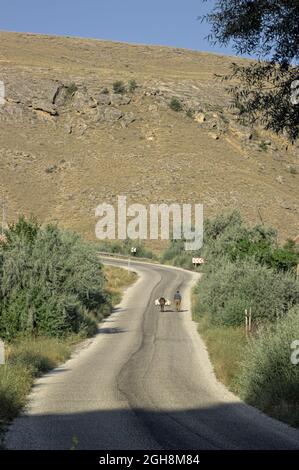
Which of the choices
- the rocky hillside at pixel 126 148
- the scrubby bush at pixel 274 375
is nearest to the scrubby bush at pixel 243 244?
the rocky hillside at pixel 126 148

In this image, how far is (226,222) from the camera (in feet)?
228

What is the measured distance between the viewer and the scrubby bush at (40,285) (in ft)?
97.1

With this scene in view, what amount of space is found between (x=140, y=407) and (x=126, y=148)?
84.0 metres

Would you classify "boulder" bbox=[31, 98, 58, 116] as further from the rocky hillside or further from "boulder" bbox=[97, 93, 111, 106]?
"boulder" bbox=[97, 93, 111, 106]

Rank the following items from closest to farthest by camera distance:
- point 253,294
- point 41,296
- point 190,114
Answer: point 41,296
point 253,294
point 190,114

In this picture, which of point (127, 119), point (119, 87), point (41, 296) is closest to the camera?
point (41, 296)

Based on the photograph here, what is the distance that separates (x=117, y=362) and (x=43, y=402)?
884 cm

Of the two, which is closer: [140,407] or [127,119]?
[140,407]

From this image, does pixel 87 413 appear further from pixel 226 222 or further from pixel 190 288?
pixel 226 222

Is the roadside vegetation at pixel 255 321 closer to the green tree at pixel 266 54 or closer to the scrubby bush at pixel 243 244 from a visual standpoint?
the scrubby bush at pixel 243 244

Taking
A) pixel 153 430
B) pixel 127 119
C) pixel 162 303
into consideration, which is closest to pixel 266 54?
pixel 153 430

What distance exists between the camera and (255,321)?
1267 inches

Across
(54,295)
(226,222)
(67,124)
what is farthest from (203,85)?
(54,295)

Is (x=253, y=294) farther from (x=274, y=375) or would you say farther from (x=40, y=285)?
(x=274, y=375)
